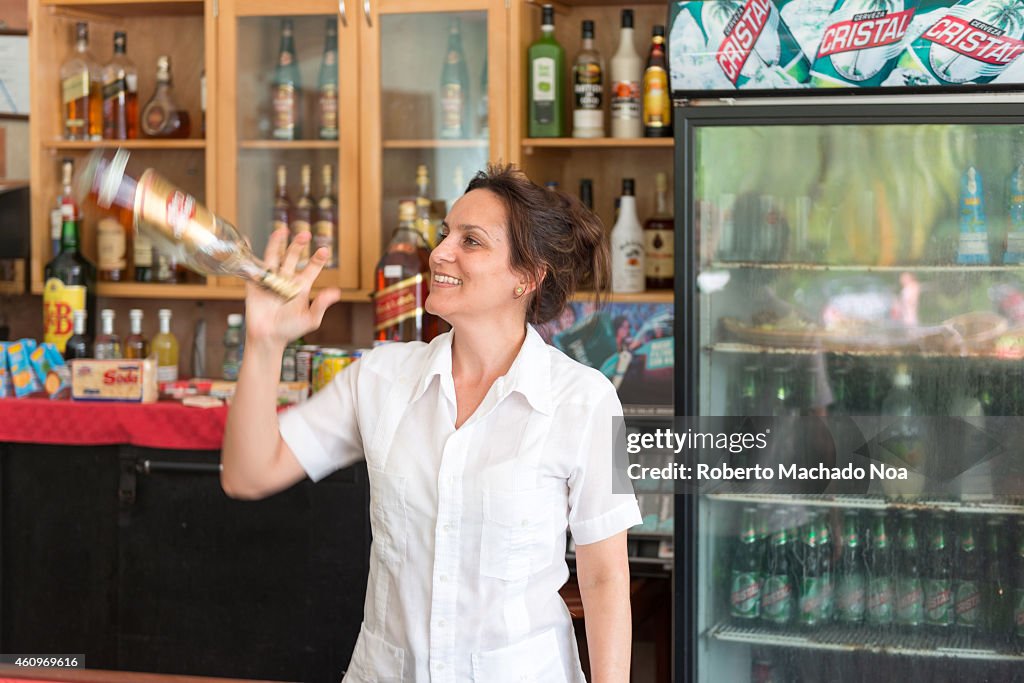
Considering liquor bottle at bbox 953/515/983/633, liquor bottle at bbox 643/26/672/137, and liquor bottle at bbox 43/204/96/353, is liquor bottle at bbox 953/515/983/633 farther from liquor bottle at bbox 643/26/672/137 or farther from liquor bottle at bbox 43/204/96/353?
liquor bottle at bbox 43/204/96/353

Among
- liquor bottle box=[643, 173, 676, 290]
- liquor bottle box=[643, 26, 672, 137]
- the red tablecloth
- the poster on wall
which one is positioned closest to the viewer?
the poster on wall

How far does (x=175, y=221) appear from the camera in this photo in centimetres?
138

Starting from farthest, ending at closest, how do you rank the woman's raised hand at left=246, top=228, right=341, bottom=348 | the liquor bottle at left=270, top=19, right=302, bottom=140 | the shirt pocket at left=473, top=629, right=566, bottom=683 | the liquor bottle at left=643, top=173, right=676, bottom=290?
1. the liquor bottle at left=270, top=19, right=302, bottom=140
2. the liquor bottle at left=643, top=173, right=676, bottom=290
3. the shirt pocket at left=473, top=629, right=566, bottom=683
4. the woman's raised hand at left=246, top=228, right=341, bottom=348

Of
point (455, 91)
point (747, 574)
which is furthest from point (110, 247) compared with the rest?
Answer: point (747, 574)

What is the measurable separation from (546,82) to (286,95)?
28.2 inches

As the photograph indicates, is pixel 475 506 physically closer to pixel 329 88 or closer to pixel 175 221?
pixel 175 221

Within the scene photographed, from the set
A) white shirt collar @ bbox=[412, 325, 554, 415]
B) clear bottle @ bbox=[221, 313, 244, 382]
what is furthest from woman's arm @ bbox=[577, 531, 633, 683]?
clear bottle @ bbox=[221, 313, 244, 382]

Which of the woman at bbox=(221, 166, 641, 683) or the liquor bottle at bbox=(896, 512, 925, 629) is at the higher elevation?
the woman at bbox=(221, 166, 641, 683)

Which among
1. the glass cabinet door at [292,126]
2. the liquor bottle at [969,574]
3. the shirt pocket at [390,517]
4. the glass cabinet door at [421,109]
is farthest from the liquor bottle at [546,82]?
the shirt pocket at [390,517]

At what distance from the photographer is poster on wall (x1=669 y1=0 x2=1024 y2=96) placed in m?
2.20

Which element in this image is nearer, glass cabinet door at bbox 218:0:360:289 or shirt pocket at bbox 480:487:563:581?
shirt pocket at bbox 480:487:563:581

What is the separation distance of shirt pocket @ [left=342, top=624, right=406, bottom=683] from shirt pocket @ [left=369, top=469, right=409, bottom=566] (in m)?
0.11

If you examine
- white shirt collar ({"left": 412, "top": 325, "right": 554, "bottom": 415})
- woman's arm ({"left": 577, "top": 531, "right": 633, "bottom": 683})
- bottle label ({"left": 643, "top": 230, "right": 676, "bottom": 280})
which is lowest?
woman's arm ({"left": 577, "top": 531, "right": 633, "bottom": 683})

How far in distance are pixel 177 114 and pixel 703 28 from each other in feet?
5.36
